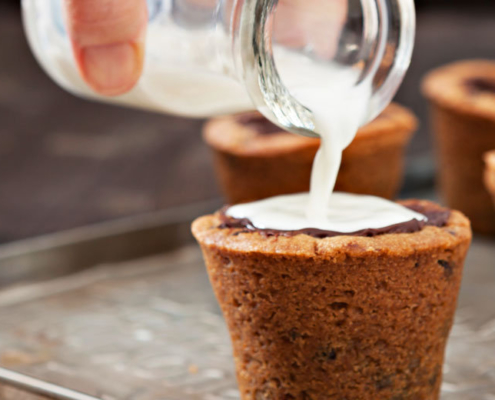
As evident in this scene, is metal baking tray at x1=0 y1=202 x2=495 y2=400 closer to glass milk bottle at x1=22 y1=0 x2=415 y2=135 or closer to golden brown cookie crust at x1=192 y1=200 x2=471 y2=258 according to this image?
golden brown cookie crust at x1=192 y1=200 x2=471 y2=258

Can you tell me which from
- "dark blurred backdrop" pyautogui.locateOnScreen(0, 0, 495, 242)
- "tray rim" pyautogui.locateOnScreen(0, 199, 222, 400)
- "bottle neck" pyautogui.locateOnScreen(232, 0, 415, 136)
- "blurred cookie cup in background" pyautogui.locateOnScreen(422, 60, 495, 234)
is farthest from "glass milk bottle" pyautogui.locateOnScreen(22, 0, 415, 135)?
"dark blurred backdrop" pyautogui.locateOnScreen(0, 0, 495, 242)

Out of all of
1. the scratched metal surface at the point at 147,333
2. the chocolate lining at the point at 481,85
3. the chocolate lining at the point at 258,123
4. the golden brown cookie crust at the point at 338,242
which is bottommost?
the scratched metal surface at the point at 147,333

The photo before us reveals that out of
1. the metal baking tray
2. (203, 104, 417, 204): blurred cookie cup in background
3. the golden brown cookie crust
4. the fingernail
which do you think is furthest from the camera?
(203, 104, 417, 204): blurred cookie cup in background

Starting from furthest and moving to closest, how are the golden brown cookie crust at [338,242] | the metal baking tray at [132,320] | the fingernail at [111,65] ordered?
the metal baking tray at [132,320]
the fingernail at [111,65]
the golden brown cookie crust at [338,242]

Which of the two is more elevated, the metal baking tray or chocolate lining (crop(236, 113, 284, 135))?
chocolate lining (crop(236, 113, 284, 135))

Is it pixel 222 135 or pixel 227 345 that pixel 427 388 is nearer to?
pixel 227 345

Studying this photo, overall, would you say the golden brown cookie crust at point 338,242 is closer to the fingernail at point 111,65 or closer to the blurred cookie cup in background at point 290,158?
the fingernail at point 111,65

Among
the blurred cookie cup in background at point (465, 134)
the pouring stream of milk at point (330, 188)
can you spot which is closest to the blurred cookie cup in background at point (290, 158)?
the blurred cookie cup in background at point (465, 134)

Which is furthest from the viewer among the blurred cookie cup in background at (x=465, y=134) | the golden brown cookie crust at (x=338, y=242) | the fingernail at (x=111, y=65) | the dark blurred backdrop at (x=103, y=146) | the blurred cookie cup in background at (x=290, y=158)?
the dark blurred backdrop at (x=103, y=146)
